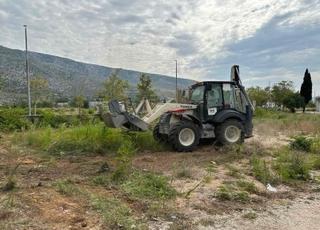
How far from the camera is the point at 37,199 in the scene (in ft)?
17.5

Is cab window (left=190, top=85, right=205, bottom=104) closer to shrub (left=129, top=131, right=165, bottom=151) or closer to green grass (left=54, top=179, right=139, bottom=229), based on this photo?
shrub (left=129, top=131, right=165, bottom=151)

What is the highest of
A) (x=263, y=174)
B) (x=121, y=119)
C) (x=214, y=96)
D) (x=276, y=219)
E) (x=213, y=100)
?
(x=214, y=96)

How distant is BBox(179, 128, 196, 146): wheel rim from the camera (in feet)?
34.6

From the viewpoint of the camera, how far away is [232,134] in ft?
36.4

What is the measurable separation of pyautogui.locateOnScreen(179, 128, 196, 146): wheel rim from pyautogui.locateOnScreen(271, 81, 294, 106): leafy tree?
40405 mm

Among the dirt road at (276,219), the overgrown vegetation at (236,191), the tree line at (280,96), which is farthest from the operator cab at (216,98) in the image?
the tree line at (280,96)

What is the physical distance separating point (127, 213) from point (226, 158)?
5.17 meters

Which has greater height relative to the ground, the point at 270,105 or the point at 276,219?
the point at 270,105

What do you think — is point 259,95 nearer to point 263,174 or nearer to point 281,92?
point 281,92

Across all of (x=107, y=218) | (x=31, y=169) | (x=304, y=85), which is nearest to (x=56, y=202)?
(x=107, y=218)

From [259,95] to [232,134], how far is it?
132 ft

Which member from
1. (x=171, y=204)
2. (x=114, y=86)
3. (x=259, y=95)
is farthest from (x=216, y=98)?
(x=259, y=95)

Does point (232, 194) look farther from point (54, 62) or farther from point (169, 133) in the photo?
point (54, 62)

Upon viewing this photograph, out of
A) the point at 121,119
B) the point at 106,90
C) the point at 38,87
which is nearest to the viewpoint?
the point at 121,119
